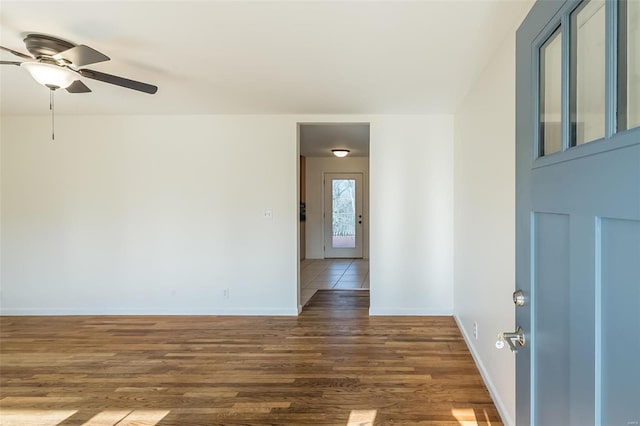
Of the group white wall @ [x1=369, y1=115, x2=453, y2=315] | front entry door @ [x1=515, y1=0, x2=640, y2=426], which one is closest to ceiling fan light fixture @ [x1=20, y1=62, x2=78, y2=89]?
front entry door @ [x1=515, y1=0, x2=640, y2=426]

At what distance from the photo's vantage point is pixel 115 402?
7.55 ft

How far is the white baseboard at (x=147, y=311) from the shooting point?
4.05m

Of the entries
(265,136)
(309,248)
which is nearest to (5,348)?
(265,136)

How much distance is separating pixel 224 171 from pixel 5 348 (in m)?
2.62

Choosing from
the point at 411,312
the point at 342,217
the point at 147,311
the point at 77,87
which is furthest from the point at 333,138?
the point at 77,87

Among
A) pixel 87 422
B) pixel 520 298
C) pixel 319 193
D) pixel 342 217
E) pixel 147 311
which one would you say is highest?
pixel 319 193

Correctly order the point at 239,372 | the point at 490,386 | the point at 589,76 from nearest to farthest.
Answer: the point at 589,76
the point at 490,386
the point at 239,372

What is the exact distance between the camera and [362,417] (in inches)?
83.0

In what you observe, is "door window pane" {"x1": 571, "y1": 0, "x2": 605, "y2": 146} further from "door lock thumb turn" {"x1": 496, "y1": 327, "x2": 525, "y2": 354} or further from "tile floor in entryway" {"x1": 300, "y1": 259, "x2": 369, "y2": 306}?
"tile floor in entryway" {"x1": 300, "y1": 259, "x2": 369, "y2": 306}

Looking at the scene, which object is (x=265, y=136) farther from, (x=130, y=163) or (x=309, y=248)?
(x=309, y=248)

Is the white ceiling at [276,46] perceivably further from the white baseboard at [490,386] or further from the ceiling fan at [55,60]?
the white baseboard at [490,386]

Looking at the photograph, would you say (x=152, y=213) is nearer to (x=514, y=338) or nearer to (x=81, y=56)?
(x=81, y=56)

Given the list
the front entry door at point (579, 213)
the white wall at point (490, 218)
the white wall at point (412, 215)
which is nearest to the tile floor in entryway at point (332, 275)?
the white wall at point (412, 215)

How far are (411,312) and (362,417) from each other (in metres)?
2.05
